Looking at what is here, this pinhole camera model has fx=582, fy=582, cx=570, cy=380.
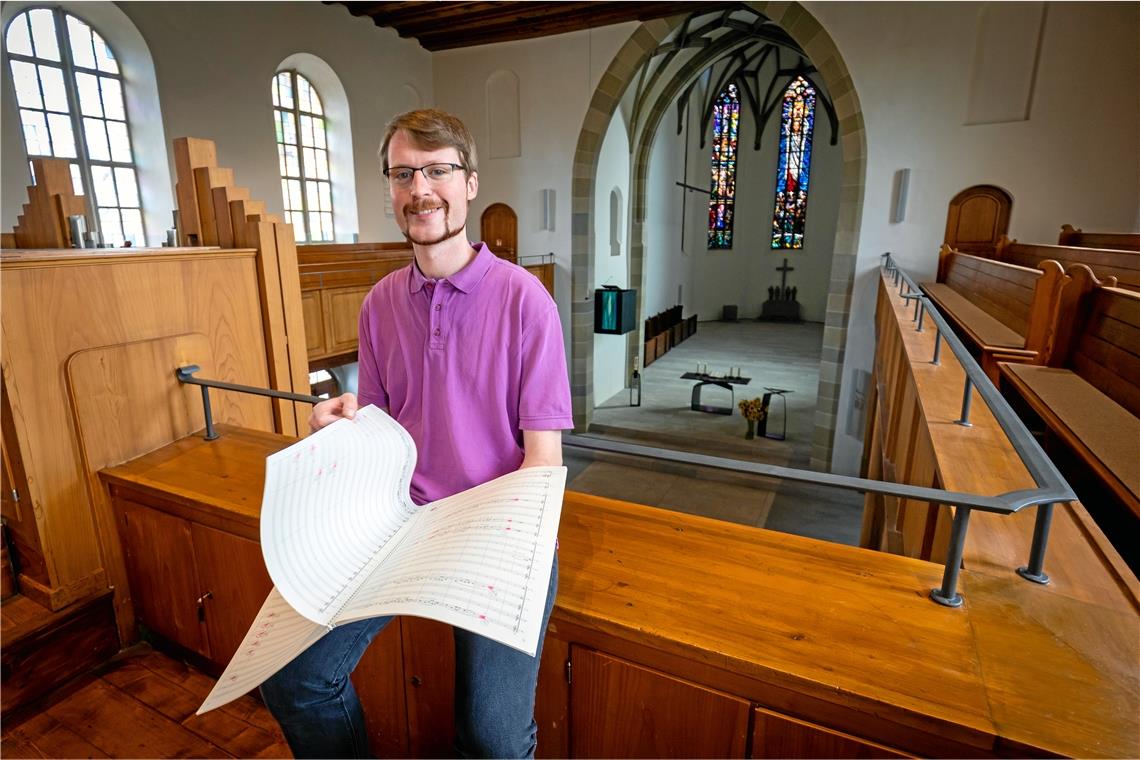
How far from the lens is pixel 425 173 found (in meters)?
1.19

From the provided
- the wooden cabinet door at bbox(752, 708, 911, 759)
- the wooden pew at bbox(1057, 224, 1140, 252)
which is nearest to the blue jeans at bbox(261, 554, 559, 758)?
the wooden cabinet door at bbox(752, 708, 911, 759)

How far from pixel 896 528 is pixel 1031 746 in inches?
77.8

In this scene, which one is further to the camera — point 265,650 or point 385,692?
point 385,692

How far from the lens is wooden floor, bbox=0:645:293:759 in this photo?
5.90 ft

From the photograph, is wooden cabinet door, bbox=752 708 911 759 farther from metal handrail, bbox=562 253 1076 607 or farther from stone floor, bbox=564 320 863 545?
stone floor, bbox=564 320 863 545

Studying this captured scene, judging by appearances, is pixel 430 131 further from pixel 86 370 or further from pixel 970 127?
pixel 970 127

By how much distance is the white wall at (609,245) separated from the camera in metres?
9.75

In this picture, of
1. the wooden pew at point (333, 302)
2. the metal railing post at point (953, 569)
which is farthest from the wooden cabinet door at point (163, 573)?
the wooden pew at point (333, 302)

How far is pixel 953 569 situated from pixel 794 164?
18.4 metres

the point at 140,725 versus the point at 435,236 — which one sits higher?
the point at 435,236

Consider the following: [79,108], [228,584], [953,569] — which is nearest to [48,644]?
[228,584]

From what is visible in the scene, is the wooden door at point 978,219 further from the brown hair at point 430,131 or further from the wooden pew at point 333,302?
Result: the brown hair at point 430,131

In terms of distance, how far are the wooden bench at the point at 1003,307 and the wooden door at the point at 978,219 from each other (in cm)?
136

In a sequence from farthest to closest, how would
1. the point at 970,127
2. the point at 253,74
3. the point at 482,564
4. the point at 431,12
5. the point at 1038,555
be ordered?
1. the point at 431,12
2. the point at 253,74
3. the point at 970,127
4. the point at 1038,555
5. the point at 482,564
